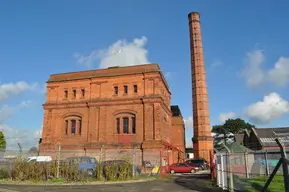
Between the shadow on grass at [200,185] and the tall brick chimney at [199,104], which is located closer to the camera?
the shadow on grass at [200,185]

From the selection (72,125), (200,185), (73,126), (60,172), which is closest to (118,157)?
(73,126)

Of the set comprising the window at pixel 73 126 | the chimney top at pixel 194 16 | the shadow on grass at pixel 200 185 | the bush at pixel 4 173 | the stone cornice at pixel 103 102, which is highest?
the chimney top at pixel 194 16

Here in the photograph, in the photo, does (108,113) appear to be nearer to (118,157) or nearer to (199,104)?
(118,157)

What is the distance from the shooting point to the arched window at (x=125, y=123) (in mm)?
30087

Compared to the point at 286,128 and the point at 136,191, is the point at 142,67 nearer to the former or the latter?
the point at 136,191

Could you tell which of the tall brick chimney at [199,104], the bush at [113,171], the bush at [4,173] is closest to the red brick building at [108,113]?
the bush at [113,171]

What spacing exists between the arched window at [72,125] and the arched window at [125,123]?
498 cm

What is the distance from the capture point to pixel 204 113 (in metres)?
41.9

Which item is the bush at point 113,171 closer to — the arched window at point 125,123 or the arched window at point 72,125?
the arched window at point 125,123

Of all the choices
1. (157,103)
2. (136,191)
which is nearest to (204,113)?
(157,103)

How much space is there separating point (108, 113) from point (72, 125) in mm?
5234

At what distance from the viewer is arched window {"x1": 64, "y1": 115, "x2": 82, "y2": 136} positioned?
32.0m

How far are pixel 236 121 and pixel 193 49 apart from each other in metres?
47.8

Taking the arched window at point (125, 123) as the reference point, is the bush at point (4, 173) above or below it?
below
